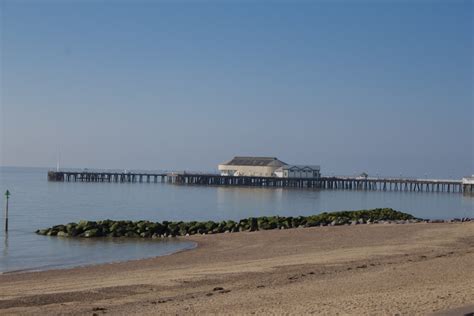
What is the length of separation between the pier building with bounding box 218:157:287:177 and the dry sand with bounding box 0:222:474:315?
7656 cm

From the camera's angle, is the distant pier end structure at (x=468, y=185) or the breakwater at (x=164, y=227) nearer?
the breakwater at (x=164, y=227)

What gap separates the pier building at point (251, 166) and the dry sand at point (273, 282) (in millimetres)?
76561

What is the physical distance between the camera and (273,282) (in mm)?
11680

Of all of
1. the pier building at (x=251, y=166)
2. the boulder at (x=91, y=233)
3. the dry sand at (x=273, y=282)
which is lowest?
the boulder at (x=91, y=233)

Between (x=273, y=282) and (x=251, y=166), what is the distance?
287 ft

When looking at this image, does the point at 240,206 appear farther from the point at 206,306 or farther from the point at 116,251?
the point at 206,306

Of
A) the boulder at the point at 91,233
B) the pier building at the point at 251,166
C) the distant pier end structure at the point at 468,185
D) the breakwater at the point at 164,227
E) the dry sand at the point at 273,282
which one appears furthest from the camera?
the pier building at the point at 251,166

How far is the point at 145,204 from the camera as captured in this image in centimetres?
5391

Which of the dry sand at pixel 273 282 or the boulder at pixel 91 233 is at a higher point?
the dry sand at pixel 273 282

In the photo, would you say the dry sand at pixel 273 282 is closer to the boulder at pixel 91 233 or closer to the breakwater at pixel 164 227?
the breakwater at pixel 164 227

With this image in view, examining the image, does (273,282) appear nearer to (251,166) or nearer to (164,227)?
(164,227)

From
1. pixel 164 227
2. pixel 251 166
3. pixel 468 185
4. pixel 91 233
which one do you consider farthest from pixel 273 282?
pixel 251 166

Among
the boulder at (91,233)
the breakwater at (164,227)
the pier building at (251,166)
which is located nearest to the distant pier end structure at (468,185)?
the pier building at (251,166)

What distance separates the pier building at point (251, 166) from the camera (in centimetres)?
9719
